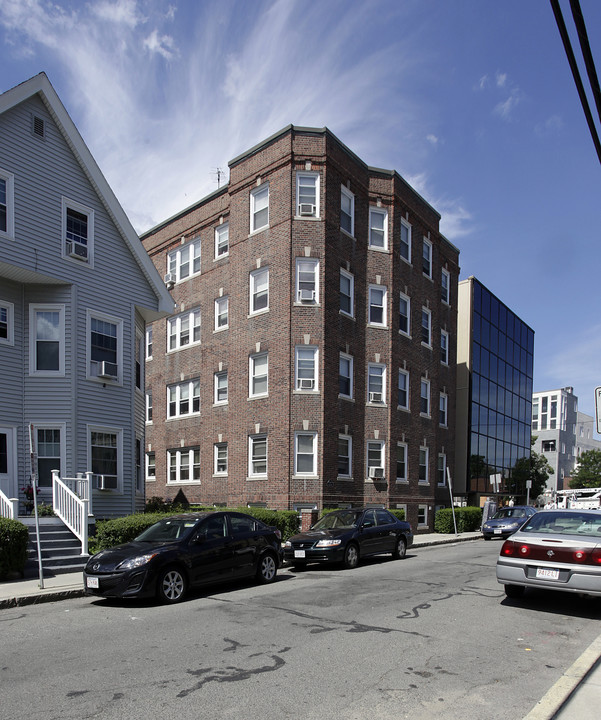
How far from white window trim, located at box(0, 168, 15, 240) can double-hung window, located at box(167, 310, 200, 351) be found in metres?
12.9

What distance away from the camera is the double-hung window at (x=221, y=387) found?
2675 centimetres

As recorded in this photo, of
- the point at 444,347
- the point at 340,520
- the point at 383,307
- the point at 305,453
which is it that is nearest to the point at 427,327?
the point at 444,347

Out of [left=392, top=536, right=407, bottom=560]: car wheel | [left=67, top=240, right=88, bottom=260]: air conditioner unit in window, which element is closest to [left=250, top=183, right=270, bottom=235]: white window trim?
[left=67, top=240, right=88, bottom=260]: air conditioner unit in window

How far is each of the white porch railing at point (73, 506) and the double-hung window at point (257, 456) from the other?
8.79m

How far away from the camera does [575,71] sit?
6.33 metres

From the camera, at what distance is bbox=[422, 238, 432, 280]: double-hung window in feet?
100

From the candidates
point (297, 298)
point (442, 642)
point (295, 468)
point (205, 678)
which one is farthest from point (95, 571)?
point (297, 298)

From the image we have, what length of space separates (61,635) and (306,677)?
367 cm

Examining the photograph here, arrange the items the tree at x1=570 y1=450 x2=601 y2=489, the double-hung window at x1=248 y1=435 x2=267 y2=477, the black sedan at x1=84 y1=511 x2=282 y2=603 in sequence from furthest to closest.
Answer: the tree at x1=570 y1=450 x2=601 y2=489 → the double-hung window at x1=248 y1=435 x2=267 y2=477 → the black sedan at x1=84 y1=511 x2=282 y2=603

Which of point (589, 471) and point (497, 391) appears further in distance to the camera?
point (589, 471)

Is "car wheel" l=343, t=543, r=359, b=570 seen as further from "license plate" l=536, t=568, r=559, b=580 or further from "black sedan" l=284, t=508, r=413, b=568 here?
"license plate" l=536, t=568, r=559, b=580

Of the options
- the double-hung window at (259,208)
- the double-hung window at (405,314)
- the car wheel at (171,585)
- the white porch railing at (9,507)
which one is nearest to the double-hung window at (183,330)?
the double-hung window at (259,208)

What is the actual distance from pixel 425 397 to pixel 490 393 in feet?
39.2

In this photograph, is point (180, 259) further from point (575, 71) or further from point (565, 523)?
point (575, 71)
